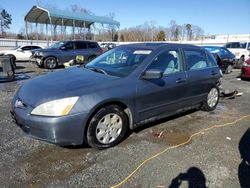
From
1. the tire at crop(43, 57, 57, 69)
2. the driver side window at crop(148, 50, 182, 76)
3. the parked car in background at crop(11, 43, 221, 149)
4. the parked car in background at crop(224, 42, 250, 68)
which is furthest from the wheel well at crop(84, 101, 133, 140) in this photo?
the parked car in background at crop(224, 42, 250, 68)

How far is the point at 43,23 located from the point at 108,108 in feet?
119

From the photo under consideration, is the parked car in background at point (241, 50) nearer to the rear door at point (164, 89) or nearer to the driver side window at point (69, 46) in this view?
the driver side window at point (69, 46)

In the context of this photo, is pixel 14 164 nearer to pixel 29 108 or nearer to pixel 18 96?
pixel 29 108

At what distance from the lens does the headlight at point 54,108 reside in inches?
150

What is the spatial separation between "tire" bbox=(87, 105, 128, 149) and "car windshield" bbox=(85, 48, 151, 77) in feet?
2.30

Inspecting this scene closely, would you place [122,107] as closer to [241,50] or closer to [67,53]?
[67,53]

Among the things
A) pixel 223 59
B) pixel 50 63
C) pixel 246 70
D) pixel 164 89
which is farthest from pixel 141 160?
pixel 50 63

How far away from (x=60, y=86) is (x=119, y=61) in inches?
56.7

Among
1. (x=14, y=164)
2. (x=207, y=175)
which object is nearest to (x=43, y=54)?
(x=14, y=164)

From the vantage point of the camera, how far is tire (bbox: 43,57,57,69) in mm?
16141

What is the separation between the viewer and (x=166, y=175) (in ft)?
11.7

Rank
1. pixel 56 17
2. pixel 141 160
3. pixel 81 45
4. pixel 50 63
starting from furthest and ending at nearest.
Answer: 1. pixel 56 17
2. pixel 81 45
3. pixel 50 63
4. pixel 141 160

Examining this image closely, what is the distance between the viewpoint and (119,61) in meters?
5.25

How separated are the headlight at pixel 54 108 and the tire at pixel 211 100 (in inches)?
143
